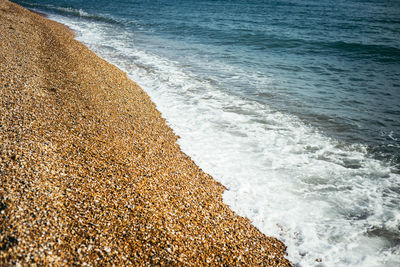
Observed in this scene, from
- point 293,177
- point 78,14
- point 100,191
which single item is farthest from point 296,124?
point 78,14

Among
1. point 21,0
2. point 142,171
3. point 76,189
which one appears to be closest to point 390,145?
point 142,171

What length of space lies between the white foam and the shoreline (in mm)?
585

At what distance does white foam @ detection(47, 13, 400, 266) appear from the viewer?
476cm

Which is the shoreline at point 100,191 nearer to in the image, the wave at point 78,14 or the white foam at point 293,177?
the white foam at point 293,177

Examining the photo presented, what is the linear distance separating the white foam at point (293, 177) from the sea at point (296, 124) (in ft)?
0.10

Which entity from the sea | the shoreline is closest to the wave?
the sea

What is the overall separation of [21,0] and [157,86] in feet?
144

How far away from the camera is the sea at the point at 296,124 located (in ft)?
16.8

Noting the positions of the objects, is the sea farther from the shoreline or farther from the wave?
the wave

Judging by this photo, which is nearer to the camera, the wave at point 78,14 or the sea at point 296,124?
the sea at point 296,124

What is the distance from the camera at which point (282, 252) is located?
14.5 ft

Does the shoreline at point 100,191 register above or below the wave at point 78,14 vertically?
below

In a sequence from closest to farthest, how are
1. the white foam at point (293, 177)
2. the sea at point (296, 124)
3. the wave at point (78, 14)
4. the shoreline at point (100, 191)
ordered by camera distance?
the shoreline at point (100, 191) → the white foam at point (293, 177) → the sea at point (296, 124) → the wave at point (78, 14)

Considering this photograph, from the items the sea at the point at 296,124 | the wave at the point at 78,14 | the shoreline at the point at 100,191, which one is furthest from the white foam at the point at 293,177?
the wave at the point at 78,14
